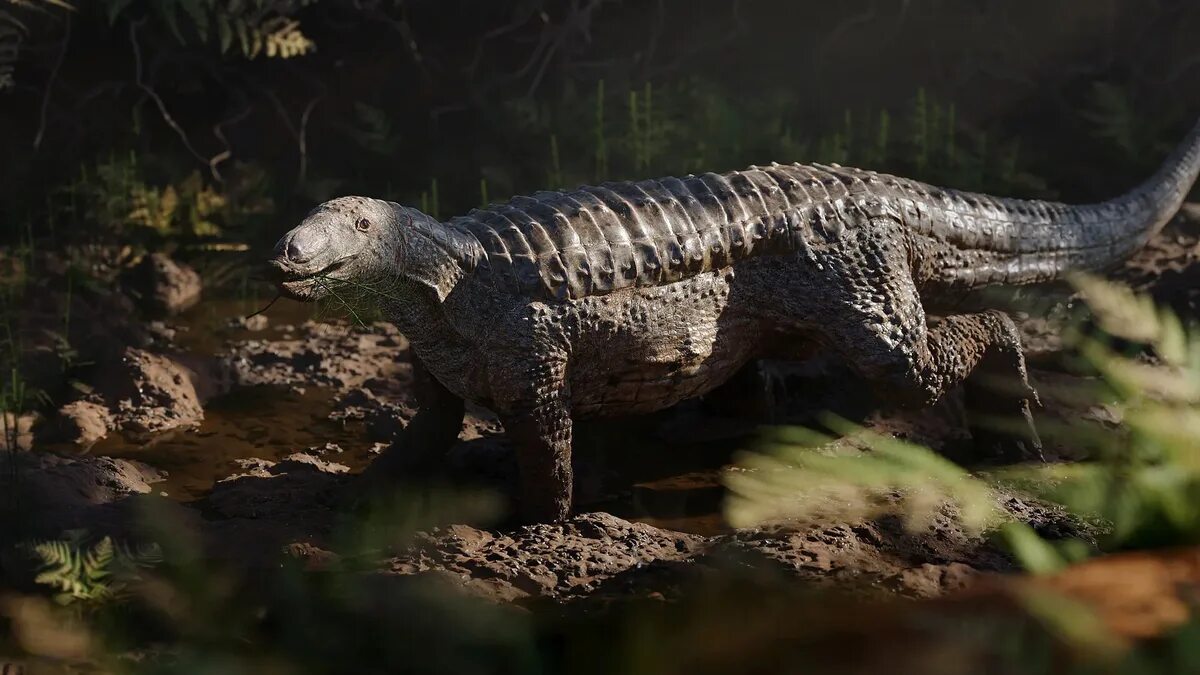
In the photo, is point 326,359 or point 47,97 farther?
point 47,97

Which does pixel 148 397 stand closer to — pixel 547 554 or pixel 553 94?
pixel 547 554

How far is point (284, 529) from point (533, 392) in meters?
0.99

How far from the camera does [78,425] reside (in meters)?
5.49

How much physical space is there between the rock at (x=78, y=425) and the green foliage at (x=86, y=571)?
5.66 ft

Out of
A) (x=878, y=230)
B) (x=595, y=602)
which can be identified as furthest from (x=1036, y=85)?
(x=595, y=602)

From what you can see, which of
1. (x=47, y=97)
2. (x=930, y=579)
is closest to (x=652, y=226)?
(x=930, y=579)

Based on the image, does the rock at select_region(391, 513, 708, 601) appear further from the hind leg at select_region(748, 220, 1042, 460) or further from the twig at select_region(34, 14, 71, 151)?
the twig at select_region(34, 14, 71, 151)

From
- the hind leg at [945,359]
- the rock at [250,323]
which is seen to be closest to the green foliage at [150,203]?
the rock at [250,323]

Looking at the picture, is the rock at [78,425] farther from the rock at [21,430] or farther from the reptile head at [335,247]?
the reptile head at [335,247]

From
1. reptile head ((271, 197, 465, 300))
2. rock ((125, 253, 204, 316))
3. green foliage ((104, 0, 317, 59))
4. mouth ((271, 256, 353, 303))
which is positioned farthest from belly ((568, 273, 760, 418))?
green foliage ((104, 0, 317, 59))

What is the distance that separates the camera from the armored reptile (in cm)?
444

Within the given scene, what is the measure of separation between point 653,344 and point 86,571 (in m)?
2.03

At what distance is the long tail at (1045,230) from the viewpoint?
17.4 ft

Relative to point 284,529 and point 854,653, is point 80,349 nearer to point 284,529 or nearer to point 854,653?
point 284,529
